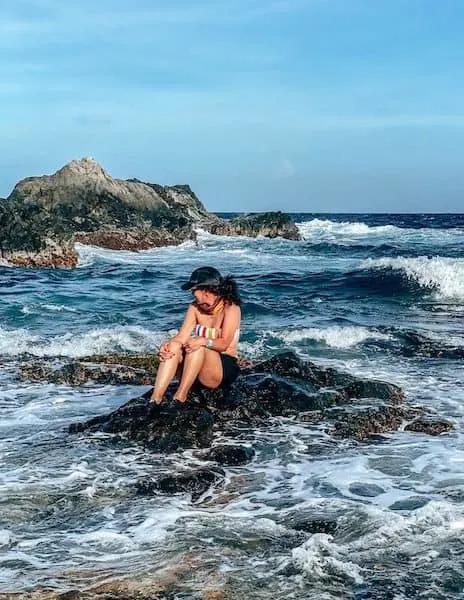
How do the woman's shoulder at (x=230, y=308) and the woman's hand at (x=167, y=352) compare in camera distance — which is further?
the woman's shoulder at (x=230, y=308)

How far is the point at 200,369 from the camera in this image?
854 centimetres

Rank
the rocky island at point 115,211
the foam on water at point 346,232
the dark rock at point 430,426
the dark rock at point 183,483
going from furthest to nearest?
the foam on water at point 346,232
the rocky island at point 115,211
the dark rock at point 430,426
the dark rock at point 183,483

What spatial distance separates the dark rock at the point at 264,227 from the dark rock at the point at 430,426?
43816mm

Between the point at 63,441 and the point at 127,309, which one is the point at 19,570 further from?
the point at 127,309

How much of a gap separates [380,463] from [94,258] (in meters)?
30.0

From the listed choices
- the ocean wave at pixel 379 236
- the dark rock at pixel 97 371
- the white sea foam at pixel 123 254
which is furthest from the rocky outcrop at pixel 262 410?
the ocean wave at pixel 379 236

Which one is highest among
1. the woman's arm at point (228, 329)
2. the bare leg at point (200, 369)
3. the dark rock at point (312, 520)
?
the woman's arm at point (228, 329)

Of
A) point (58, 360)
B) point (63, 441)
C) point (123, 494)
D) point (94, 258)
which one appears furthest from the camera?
point (94, 258)

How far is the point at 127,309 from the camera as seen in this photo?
760 inches

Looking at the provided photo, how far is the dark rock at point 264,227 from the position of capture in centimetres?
5272

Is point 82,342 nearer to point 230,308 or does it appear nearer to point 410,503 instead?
point 230,308

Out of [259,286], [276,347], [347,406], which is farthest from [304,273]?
[347,406]

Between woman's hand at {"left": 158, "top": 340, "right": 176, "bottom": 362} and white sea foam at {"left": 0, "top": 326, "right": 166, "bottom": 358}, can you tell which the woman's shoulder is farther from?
white sea foam at {"left": 0, "top": 326, "right": 166, "bottom": 358}

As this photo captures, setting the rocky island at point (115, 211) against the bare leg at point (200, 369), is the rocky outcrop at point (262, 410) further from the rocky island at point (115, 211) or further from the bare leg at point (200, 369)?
the rocky island at point (115, 211)
